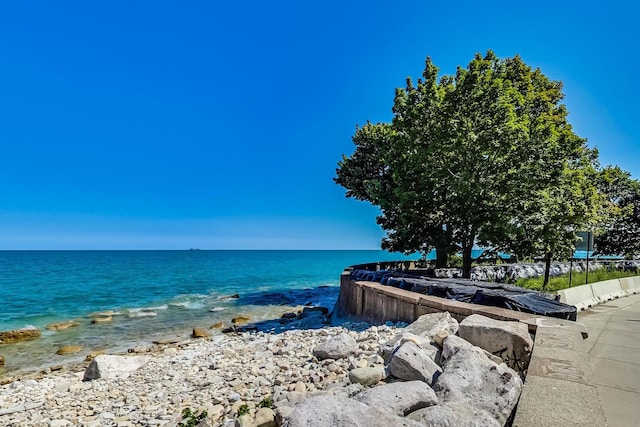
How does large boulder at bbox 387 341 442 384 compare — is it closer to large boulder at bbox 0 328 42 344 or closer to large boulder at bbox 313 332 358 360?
large boulder at bbox 313 332 358 360

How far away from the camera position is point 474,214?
1319cm

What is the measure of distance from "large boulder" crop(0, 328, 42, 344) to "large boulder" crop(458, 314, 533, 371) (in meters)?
17.8

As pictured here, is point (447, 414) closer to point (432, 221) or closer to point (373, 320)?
point (373, 320)

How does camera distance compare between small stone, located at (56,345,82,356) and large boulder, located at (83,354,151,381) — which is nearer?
large boulder, located at (83,354,151,381)

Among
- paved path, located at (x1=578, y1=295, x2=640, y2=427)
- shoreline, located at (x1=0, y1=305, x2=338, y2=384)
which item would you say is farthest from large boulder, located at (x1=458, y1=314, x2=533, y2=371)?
shoreline, located at (x1=0, y1=305, x2=338, y2=384)

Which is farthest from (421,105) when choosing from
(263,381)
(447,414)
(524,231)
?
(447,414)

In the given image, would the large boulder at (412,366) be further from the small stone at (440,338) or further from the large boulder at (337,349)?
the large boulder at (337,349)

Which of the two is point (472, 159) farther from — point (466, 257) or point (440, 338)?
point (440, 338)

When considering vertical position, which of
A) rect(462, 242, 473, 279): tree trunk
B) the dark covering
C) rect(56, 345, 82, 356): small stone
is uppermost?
rect(462, 242, 473, 279): tree trunk

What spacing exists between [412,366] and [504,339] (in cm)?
159

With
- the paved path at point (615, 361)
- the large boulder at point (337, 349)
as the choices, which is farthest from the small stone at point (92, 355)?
the paved path at point (615, 361)

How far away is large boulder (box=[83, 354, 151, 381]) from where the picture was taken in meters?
9.30

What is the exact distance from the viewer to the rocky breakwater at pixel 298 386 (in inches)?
119

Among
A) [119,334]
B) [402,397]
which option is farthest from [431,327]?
[119,334]
